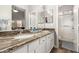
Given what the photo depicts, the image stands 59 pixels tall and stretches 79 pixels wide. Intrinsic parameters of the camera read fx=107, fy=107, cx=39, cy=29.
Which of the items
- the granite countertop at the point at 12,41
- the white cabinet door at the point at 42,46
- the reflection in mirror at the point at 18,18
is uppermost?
the reflection in mirror at the point at 18,18

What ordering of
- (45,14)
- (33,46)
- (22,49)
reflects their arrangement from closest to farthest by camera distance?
(22,49), (33,46), (45,14)

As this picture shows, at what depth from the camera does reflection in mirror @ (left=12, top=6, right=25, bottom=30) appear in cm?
127

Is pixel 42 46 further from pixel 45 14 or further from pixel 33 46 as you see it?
pixel 45 14

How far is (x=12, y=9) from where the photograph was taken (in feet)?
4.21

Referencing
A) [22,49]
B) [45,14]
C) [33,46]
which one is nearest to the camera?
[22,49]

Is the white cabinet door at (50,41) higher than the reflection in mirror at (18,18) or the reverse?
the reverse

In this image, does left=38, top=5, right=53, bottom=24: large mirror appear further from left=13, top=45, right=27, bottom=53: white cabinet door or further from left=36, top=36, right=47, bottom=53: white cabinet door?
left=13, top=45, right=27, bottom=53: white cabinet door

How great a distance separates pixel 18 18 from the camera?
129 cm

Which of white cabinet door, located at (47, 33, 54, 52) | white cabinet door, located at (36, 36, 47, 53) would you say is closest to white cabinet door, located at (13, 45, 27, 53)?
white cabinet door, located at (36, 36, 47, 53)

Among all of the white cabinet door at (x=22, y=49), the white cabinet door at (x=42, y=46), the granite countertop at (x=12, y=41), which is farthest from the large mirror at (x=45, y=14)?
the white cabinet door at (x=22, y=49)

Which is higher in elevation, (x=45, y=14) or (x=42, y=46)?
(x=45, y=14)

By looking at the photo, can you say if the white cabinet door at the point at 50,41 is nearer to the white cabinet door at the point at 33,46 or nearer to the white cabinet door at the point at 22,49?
the white cabinet door at the point at 33,46

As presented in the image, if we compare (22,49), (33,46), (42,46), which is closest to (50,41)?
(42,46)

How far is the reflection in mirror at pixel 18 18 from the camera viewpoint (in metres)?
1.27
